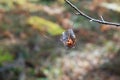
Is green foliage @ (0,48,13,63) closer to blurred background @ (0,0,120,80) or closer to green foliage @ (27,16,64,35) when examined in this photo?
blurred background @ (0,0,120,80)

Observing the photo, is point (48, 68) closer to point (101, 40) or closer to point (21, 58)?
point (21, 58)

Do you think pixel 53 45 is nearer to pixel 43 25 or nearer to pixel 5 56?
pixel 43 25

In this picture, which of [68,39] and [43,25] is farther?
[43,25]

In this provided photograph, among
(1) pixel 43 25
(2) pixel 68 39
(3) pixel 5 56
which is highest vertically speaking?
(2) pixel 68 39

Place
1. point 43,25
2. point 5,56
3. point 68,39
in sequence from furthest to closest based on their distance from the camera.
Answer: point 43,25 → point 5,56 → point 68,39

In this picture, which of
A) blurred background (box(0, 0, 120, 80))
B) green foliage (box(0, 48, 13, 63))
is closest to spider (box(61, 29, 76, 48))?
blurred background (box(0, 0, 120, 80))

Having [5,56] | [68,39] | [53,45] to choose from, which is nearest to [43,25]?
[53,45]

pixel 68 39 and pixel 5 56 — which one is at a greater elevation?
pixel 68 39

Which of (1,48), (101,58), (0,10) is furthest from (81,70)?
(0,10)

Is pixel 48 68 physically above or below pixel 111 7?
below
